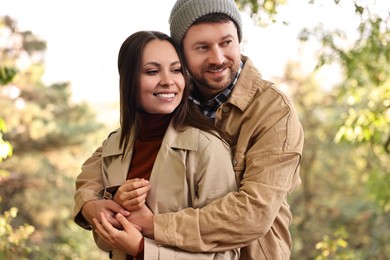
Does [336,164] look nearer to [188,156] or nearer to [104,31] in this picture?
[104,31]

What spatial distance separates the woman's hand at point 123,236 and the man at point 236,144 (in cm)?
4

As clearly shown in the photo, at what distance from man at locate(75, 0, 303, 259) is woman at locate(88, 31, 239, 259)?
58 mm

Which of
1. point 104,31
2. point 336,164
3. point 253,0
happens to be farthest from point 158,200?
point 104,31

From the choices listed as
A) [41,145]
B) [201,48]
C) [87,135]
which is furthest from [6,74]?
[87,135]

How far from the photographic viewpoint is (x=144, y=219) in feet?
7.78

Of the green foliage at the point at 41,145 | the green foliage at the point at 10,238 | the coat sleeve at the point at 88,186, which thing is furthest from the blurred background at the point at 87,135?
the coat sleeve at the point at 88,186

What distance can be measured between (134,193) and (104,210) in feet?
0.59

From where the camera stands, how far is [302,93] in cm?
1491

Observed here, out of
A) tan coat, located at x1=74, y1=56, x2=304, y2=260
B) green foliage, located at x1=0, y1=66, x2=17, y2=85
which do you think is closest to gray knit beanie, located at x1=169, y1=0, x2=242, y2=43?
tan coat, located at x1=74, y1=56, x2=304, y2=260

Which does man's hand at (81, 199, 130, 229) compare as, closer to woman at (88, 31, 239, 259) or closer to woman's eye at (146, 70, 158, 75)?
woman at (88, 31, 239, 259)

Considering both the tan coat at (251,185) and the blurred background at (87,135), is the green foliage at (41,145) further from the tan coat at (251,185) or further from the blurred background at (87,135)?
the tan coat at (251,185)

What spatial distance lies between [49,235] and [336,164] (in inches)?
284

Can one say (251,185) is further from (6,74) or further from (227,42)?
(6,74)

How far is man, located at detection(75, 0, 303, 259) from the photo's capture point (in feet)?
7.65
